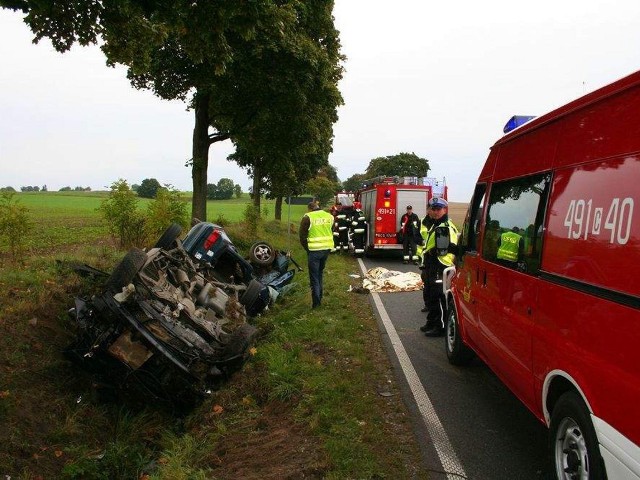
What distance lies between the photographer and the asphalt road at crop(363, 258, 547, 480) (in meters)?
3.68

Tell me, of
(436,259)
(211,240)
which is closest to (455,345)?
(436,259)

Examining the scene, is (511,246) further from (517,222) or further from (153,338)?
A: (153,338)

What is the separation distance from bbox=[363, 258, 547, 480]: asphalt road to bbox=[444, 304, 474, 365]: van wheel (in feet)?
0.35

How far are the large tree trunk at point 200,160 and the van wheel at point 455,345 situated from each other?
11312 millimetres

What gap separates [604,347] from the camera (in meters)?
2.45

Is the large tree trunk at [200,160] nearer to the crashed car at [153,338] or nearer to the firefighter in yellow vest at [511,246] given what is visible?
the crashed car at [153,338]

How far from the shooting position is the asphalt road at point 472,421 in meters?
3.68

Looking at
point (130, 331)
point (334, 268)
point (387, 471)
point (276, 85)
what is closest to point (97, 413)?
point (130, 331)

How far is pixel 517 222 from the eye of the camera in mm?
3846

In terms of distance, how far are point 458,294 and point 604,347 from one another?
3215 mm

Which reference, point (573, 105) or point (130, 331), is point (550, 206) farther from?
point (130, 331)

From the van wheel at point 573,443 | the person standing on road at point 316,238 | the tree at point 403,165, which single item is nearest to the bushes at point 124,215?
the person standing on road at point 316,238

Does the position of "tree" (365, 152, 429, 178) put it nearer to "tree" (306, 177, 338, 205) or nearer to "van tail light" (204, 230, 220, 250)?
"tree" (306, 177, 338, 205)

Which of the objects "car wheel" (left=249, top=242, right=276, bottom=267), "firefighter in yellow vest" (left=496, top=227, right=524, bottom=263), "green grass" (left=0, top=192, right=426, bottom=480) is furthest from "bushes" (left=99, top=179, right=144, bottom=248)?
"firefighter in yellow vest" (left=496, top=227, right=524, bottom=263)
